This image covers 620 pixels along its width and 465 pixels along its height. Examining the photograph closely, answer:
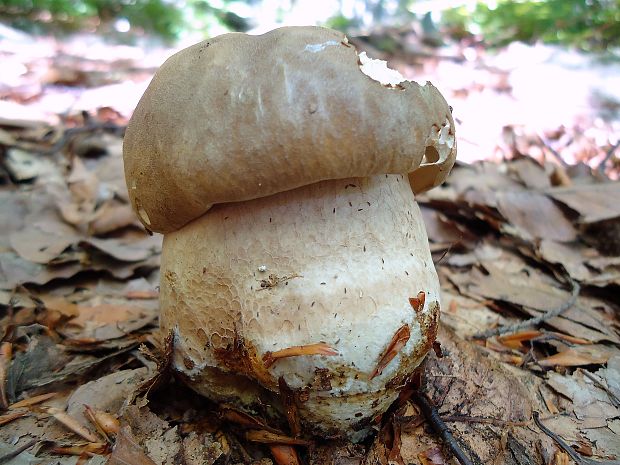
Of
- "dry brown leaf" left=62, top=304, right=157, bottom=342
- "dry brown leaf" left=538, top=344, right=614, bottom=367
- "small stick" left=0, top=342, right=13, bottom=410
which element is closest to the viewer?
"small stick" left=0, top=342, right=13, bottom=410

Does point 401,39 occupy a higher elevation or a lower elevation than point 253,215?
lower

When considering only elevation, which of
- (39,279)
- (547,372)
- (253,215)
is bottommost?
(547,372)

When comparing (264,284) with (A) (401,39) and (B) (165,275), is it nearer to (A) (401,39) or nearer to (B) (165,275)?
(B) (165,275)

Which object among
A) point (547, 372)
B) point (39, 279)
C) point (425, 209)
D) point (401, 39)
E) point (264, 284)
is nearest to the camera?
point (264, 284)

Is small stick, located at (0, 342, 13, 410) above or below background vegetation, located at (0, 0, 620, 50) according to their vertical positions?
above

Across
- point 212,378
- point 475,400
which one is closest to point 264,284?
point 212,378

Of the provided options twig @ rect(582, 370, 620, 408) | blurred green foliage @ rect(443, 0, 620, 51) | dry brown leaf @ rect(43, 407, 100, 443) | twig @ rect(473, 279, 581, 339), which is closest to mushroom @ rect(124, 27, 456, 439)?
dry brown leaf @ rect(43, 407, 100, 443)

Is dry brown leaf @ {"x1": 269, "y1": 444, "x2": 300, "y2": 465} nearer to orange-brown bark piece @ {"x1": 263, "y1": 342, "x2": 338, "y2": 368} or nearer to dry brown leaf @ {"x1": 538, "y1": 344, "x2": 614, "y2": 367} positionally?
orange-brown bark piece @ {"x1": 263, "y1": 342, "x2": 338, "y2": 368}

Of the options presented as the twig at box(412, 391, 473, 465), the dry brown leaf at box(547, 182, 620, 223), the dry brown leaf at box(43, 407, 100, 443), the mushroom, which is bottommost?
the dry brown leaf at box(547, 182, 620, 223)

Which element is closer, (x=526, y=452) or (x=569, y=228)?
(x=526, y=452)
